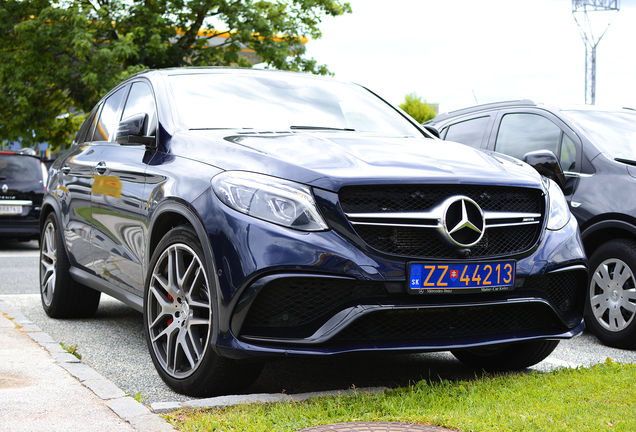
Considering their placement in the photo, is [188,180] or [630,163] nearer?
[188,180]

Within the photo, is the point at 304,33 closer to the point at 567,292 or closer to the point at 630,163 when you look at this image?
the point at 630,163

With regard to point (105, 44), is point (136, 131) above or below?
below

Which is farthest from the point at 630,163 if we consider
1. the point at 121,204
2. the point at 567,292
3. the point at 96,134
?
the point at 96,134

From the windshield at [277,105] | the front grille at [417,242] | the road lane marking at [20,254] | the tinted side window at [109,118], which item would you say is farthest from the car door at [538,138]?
the road lane marking at [20,254]

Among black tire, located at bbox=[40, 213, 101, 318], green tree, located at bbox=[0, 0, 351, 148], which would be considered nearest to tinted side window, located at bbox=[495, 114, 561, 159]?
black tire, located at bbox=[40, 213, 101, 318]

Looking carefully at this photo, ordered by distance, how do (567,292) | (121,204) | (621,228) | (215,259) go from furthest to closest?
(621,228)
(121,204)
(567,292)
(215,259)

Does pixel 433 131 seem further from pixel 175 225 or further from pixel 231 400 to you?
pixel 231 400

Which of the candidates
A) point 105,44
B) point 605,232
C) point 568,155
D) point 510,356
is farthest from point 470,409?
point 105,44

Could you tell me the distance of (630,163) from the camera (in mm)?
5586

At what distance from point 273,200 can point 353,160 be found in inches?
19.2

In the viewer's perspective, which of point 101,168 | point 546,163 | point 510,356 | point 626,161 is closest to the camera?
point 510,356

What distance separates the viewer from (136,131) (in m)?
4.47

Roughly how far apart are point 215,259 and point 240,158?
0.54 m

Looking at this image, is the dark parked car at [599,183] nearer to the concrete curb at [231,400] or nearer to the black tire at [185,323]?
the concrete curb at [231,400]
